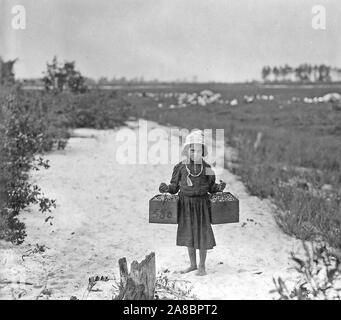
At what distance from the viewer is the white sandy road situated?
5377 millimetres

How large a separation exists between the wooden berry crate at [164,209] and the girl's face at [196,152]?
1.36ft

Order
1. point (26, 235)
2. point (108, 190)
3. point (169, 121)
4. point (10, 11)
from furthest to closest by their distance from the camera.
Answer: point (169, 121) < point (108, 190) < point (26, 235) < point (10, 11)

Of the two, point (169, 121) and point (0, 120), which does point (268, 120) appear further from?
point (0, 120)

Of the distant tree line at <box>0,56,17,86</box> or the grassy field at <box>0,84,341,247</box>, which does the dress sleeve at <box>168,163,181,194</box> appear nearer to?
the grassy field at <box>0,84,341,247</box>

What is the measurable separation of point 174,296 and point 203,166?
1266 mm

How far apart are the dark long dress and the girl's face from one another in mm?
59

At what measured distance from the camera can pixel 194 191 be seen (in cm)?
538

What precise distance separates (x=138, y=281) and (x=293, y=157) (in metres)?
9.18

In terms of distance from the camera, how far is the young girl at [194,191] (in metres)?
5.38

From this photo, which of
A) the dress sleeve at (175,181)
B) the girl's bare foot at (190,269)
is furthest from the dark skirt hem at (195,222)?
the girl's bare foot at (190,269)

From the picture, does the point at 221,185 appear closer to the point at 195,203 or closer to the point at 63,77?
the point at 195,203

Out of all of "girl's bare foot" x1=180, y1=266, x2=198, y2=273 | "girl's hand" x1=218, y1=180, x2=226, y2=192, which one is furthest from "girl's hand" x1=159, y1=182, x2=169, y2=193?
"girl's bare foot" x1=180, y1=266, x2=198, y2=273

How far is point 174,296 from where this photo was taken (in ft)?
16.5
